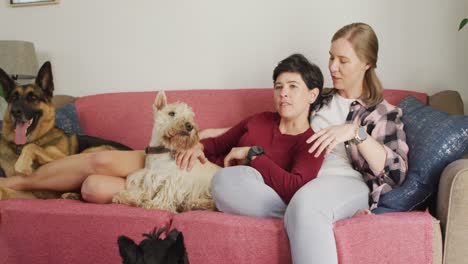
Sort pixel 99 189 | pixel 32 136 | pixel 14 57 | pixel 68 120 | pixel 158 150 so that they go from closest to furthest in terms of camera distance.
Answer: pixel 99 189 → pixel 158 150 → pixel 32 136 → pixel 68 120 → pixel 14 57

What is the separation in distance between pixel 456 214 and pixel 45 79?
6.60 ft

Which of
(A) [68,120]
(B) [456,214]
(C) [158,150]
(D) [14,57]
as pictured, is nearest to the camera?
(B) [456,214]

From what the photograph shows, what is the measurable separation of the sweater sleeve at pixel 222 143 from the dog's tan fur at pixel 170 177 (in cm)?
13

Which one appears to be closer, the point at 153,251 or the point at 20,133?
the point at 153,251

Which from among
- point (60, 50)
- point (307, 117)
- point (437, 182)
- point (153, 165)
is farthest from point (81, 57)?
point (437, 182)

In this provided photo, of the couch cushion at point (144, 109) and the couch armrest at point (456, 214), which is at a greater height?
the couch cushion at point (144, 109)

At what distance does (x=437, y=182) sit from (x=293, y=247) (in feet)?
2.05

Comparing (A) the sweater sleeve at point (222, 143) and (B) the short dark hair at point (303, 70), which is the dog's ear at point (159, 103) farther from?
(B) the short dark hair at point (303, 70)

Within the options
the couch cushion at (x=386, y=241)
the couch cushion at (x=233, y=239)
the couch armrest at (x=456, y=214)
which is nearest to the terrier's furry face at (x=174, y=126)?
the couch cushion at (x=233, y=239)

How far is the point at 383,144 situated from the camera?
169 centimetres

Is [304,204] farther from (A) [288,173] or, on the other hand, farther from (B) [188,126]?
(B) [188,126]

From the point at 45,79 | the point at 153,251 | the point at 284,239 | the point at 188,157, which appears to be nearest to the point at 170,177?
the point at 188,157

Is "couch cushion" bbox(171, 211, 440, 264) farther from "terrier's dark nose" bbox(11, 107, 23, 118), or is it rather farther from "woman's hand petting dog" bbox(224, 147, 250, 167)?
"terrier's dark nose" bbox(11, 107, 23, 118)

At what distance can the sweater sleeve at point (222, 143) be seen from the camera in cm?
201
